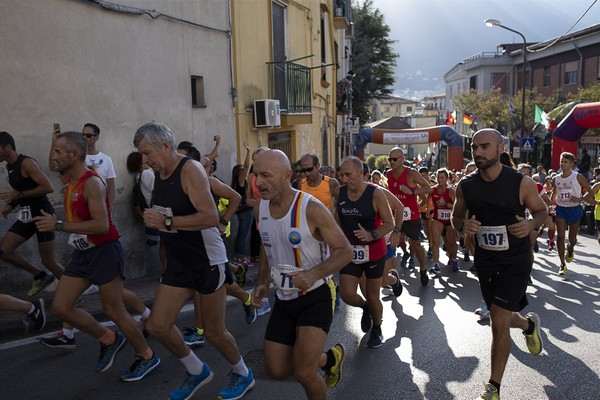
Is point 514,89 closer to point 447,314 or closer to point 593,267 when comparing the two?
point 593,267

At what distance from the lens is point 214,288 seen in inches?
169

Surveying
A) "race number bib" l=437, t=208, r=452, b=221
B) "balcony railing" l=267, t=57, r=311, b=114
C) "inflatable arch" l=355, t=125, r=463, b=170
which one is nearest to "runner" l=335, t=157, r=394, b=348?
"race number bib" l=437, t=208, r=452, b=221

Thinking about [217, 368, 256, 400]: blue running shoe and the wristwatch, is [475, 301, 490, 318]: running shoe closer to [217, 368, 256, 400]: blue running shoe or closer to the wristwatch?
[217, 368, 256, 400]: blue running shoe

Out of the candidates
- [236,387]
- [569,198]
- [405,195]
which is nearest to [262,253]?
[236,387]

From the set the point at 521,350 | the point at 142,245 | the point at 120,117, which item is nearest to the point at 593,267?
the point at 521,350

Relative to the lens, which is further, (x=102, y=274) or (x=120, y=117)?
(x=120, y=117)

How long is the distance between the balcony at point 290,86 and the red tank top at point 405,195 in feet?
19.1

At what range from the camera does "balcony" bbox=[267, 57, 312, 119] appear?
Answer: 13.9 metres

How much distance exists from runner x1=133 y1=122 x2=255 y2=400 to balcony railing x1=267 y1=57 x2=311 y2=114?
9.84 metres

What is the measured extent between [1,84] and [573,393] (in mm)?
6600

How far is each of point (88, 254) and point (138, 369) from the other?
1010mm

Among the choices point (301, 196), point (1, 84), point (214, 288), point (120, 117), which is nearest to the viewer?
point (301, 196)

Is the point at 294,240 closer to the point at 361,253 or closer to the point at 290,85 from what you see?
the point at 361,253

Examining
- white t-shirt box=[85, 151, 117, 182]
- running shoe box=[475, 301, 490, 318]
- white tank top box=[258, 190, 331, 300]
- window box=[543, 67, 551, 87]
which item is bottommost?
running shoe box=[475, 301, 490, 318]
